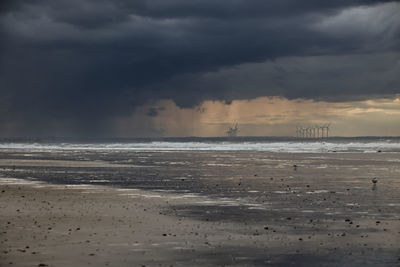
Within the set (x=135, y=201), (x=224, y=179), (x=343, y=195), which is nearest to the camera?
(x=135, y=201)

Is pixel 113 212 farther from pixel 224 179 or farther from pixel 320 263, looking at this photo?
pixel 224 179

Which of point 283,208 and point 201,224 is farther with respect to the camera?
point 283,208

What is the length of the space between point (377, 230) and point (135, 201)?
1179cm

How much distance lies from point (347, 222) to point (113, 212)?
879 cm

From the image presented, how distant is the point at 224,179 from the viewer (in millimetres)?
38500

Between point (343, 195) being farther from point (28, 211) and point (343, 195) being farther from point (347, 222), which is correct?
point (28, 211)

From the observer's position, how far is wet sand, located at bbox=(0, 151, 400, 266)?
13.9 metres

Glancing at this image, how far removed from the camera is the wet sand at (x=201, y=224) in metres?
13.9

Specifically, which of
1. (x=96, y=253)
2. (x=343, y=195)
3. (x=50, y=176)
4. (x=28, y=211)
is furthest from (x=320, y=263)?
(x=50, y=176)

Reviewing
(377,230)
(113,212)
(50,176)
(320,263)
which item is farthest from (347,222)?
(50,176)

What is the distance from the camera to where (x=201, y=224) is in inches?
758

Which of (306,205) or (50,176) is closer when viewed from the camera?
(306,205)

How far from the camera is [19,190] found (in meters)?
31.3

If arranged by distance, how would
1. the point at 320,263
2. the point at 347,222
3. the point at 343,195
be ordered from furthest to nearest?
the point at 343,195
the point at 347,222
the point at 320,263
